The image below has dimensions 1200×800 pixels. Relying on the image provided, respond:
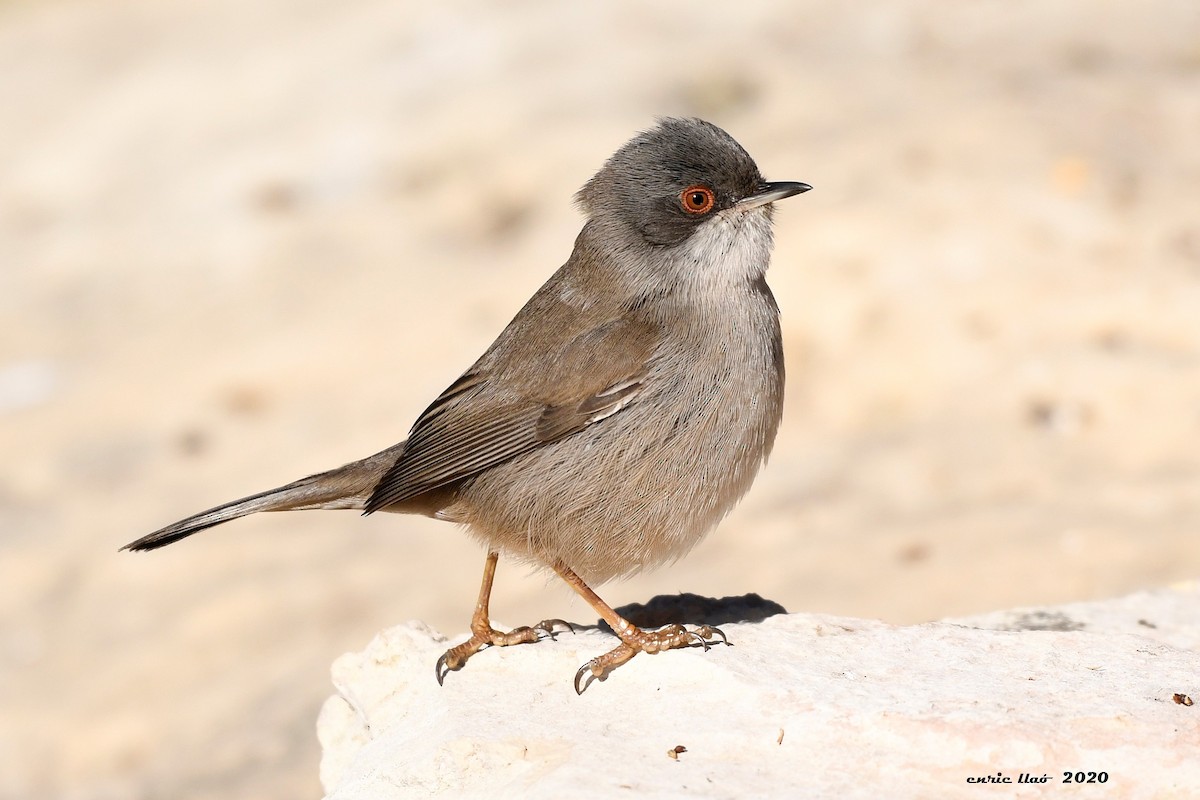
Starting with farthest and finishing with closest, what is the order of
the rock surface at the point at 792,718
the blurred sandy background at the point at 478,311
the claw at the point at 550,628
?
the blurred sandy background at the point at 478,311 → the claw at the point at 550,628 → the rock surface at the point at 792,718

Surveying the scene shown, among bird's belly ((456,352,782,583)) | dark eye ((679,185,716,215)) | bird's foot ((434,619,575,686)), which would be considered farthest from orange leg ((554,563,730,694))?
dark eye ((679,185,716,215))

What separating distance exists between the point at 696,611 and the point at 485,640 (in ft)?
2.73

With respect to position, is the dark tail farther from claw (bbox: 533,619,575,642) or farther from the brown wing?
claw (bbox: 533,619,575,642)

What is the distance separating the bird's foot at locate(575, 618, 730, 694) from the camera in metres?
4.62

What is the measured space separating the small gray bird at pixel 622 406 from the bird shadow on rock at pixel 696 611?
264mm

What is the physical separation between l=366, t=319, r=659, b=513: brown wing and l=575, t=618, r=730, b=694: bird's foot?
0.80 m

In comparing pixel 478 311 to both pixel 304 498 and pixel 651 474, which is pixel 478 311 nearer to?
pixel 304 498

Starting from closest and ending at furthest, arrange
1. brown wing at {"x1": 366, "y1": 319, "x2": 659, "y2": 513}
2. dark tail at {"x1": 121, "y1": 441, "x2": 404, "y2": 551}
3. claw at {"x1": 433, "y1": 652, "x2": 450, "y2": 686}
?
claw at {"x1": 433, "y1": 652, "x2": 450, "y2": 686}, brown wing at {"x1": 366, "y1": 319, "x2": 659, "y2": 513}, dark tail at {"x1": 121, "y1": 441, "x2": 404, "y2": 551}

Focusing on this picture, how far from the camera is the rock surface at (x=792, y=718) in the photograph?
3826 millimetres

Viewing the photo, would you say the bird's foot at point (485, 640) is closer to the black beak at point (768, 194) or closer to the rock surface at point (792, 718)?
the rock surface at point (792, 718)

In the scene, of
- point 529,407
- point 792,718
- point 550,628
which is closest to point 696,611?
point 550,628

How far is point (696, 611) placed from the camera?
5.37m

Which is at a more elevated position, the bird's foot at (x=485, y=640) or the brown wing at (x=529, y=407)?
the brown wing at (x=529, y=407)

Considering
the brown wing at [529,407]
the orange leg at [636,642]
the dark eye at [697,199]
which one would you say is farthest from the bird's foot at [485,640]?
the dark eye at [697,199]
